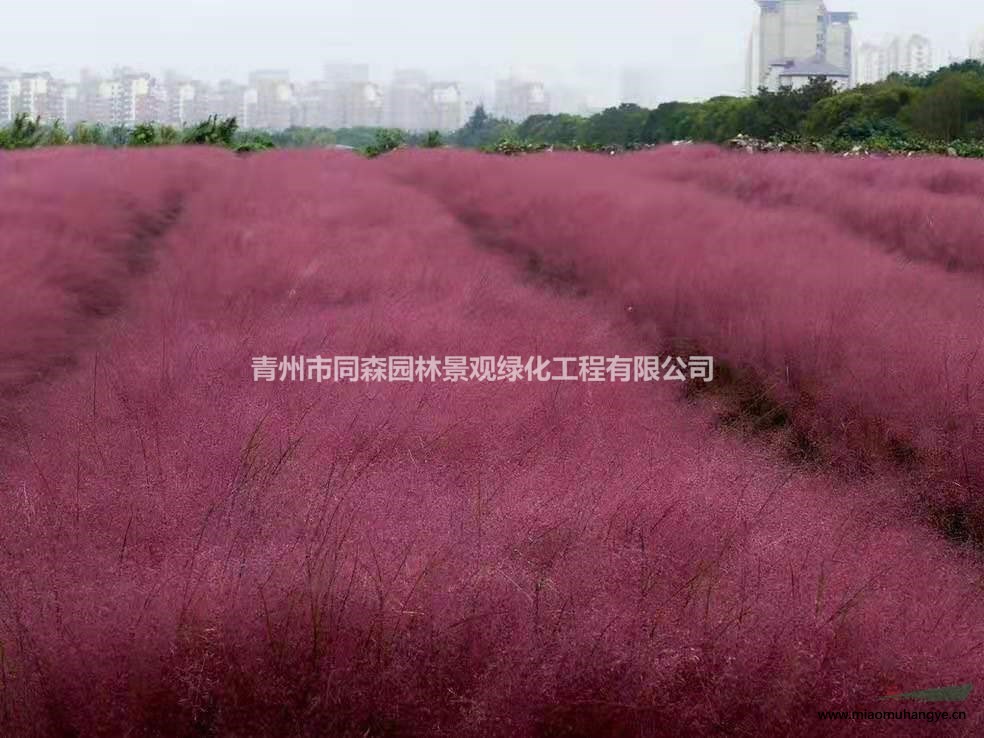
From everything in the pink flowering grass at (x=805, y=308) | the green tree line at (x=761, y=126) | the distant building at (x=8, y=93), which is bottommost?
the pink flowering grass at (x=805, y=308)

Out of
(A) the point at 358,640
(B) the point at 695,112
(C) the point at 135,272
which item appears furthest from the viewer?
(B) the point at 695,112

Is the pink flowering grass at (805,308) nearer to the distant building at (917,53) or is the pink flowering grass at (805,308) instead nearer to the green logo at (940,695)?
the green logo at (940,695)

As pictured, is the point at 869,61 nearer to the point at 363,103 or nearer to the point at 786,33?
the point at 786,33

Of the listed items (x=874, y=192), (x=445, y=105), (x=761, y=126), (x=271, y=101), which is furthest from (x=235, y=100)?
(x=874, y=192)

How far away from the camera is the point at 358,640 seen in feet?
5.74

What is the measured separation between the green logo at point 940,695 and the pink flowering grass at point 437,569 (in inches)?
1.3

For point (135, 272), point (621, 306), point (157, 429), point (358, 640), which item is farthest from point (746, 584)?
point (135, 272)

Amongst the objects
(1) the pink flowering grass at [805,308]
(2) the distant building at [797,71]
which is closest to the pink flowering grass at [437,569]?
→ (1) the pink flowering grass at [805,308]

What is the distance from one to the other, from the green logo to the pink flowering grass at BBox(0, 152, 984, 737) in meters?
0.03

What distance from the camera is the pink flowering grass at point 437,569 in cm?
170

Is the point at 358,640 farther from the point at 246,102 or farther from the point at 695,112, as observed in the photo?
the point at 246,102

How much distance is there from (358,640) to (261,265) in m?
4.13

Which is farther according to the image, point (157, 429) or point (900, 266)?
point (900, 266)

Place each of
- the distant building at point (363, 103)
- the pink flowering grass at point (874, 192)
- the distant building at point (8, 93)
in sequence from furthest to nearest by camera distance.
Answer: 1. the distant building at point (363, 103)
2. the distant building at point (8, 93)
3. the pink flowering grass at point (874, 192)
